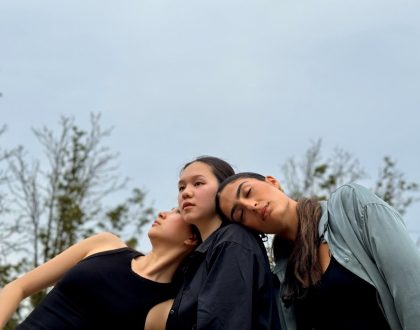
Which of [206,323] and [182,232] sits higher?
[182,232]

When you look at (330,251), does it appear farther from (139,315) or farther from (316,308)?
(139,315)

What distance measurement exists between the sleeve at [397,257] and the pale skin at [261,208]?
1.00 feet

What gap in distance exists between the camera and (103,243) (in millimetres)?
4125

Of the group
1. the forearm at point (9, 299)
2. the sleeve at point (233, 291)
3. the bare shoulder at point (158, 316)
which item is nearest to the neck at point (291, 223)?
the sleeve at point (233, 291)

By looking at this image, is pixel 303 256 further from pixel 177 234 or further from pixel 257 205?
pixel 177 234

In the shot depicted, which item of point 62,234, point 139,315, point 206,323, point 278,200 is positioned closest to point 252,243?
point 278,200

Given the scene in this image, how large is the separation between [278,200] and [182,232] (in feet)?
2.10

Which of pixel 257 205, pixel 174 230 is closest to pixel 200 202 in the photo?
pixel 174 230

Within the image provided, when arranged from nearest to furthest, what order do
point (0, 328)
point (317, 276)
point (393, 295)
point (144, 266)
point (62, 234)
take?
point (393, 295), point (317, 276), point (0, 328), point (144, 266), point (62, 234)

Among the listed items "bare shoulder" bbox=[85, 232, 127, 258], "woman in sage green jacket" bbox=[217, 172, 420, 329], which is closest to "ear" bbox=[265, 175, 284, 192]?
"woman in sage green jacket" bbox=[217, 172, 420, 329]

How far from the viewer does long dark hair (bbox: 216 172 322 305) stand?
11.2 ft

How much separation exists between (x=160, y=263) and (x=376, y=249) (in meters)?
1.19

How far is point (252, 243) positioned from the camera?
3.43 m

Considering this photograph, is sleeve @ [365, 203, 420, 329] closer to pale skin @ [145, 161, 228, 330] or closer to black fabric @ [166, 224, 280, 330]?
black fabric @ [166, 224, 280, 330]
